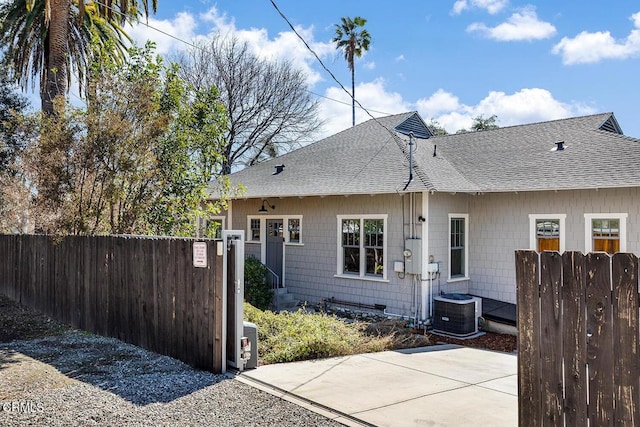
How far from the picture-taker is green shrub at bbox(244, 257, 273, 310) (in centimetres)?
1294

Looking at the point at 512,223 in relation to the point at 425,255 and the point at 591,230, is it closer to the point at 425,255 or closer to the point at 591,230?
the point at 591,230

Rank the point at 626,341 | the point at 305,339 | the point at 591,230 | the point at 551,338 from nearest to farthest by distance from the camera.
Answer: the point at 626,341 → the point at 551,338 → the point at 305,339 → the point at 591,230

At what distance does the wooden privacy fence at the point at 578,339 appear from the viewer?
304 centimetres

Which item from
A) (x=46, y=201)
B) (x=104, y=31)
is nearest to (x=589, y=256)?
(x=46, y=201)

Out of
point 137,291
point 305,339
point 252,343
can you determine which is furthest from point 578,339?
point 137,291

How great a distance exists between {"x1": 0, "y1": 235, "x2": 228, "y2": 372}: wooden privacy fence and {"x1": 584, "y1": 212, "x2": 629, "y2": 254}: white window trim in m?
8.45

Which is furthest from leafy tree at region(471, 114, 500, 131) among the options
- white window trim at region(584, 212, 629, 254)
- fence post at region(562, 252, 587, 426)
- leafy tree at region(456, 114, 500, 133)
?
fence post at region(562, 252, 587, 426)

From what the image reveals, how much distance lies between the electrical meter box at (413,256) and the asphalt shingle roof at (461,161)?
4.21ft

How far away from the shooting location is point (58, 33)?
13.0 meters

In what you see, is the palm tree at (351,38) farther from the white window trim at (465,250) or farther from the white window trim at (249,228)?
the white window trim at (465,250)

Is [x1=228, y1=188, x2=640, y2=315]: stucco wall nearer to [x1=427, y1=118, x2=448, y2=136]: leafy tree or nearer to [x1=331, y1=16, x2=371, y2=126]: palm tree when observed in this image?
[x1=331, y1=16, x2=371, y2=126]: palm tree

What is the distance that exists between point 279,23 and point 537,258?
7.72 m

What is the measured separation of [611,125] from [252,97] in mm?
19903

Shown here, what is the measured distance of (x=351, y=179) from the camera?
42.7 ft
